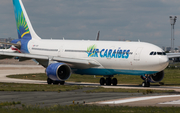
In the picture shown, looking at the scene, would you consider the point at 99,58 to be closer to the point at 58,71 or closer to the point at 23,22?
the point at 58,71

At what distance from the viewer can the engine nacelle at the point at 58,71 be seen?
1389 inches

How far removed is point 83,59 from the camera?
38938 mm

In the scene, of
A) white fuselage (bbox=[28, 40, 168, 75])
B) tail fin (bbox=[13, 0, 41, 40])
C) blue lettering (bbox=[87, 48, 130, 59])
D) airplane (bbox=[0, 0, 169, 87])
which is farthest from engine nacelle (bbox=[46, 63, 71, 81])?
tail fin (bbox=[13, 0, 41, 40])

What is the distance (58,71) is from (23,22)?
12.9 meters

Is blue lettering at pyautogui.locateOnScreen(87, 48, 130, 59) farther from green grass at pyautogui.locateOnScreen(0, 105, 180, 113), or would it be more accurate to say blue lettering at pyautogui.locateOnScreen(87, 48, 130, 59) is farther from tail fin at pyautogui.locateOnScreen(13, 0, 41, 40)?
green grass at pyautogui.locateOnScreen(0, 105, 180, 113)

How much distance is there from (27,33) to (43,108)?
3149 cm

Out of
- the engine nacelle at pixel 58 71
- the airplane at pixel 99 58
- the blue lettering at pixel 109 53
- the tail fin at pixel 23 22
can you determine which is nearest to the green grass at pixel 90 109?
the airplane at pixel 99 58

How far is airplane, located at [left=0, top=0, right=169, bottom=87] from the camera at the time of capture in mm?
33344

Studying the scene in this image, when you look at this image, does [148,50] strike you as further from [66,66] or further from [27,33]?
[27,33]

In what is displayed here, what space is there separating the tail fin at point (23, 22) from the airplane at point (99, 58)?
5.47 ft

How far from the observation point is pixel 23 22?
1853 inches

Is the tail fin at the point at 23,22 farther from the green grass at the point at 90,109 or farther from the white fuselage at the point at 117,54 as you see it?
the green grass at the point at 90,109

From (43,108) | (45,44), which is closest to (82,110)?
(43,108)

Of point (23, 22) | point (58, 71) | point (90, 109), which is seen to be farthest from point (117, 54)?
point (90, 109)
